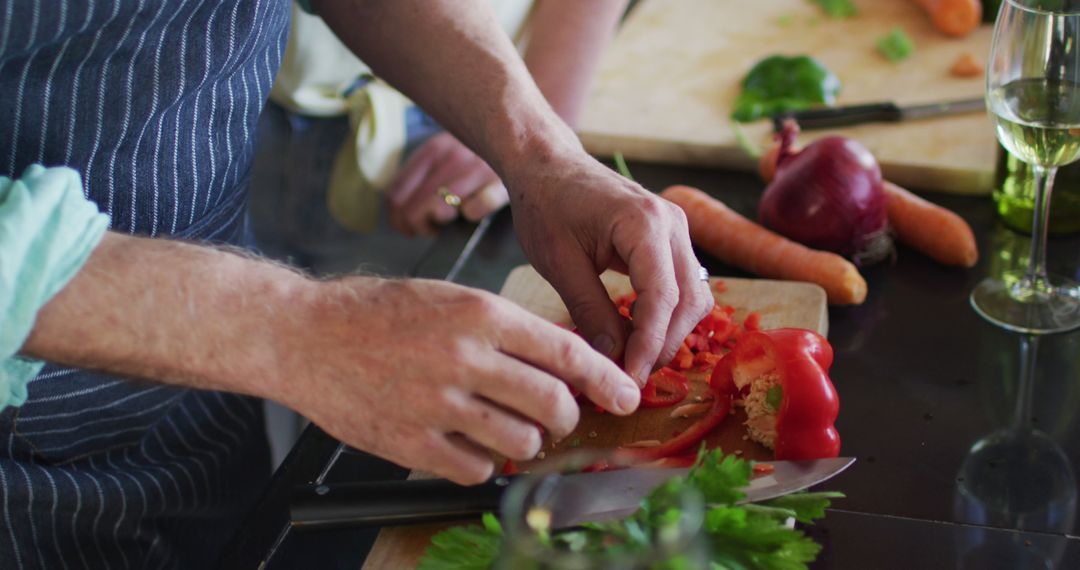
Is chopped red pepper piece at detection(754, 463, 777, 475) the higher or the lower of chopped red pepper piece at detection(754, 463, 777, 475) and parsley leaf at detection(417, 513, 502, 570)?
the higher

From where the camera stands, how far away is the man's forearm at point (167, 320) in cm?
98

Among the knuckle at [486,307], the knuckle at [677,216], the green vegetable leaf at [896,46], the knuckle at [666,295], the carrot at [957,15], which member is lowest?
the knuckle at [666,295]

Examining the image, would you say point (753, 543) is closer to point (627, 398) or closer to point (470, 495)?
point (627, 398)

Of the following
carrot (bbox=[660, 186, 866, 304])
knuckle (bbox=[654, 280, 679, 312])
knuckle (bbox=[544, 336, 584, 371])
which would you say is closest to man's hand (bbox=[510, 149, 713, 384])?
knuckle (bbox=[654, 280, 679, 312])

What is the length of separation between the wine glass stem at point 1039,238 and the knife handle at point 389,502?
31.7 inches

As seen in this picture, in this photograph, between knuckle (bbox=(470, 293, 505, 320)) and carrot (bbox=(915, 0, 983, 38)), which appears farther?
carrot (bbox=(915, 0, 983, 38))

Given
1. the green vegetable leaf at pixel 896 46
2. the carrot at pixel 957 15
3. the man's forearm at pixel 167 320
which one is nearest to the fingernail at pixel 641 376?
the man's forearm at pixel 167 320

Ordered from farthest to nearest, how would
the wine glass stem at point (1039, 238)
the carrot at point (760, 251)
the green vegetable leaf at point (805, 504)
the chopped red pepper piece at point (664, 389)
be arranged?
the carrot at point (760, 251)
the wine glass stem at point (1039, 238)
the chopped red pepper piece at point (664, 389)
the green vegetable leaf at point (805, 504)

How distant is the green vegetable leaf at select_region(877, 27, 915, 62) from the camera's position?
217 centimetres

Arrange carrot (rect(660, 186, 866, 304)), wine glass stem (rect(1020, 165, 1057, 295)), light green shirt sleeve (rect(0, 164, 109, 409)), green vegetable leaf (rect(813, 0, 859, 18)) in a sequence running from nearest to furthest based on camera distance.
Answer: light green shirt sleeve (rect(0, 164, 109, 409)) → wine glass stem (rect(1020, 165, 1057, 295)) → carrot (rect(660, 186, 866, 304)) → green vegetable leaf (rect(813, 0, 859, 18))

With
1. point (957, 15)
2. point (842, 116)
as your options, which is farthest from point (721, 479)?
point (957, 15)

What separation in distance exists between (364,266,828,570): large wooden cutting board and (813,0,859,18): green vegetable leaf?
1017 millimetres

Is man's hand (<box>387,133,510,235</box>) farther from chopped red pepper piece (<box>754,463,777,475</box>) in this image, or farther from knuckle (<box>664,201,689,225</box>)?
chopped red pepper piece (<box>754,463,777,475</box>)

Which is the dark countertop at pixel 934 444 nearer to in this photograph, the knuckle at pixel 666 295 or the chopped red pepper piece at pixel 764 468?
the chopped red pepper piece at pixel 764 468
